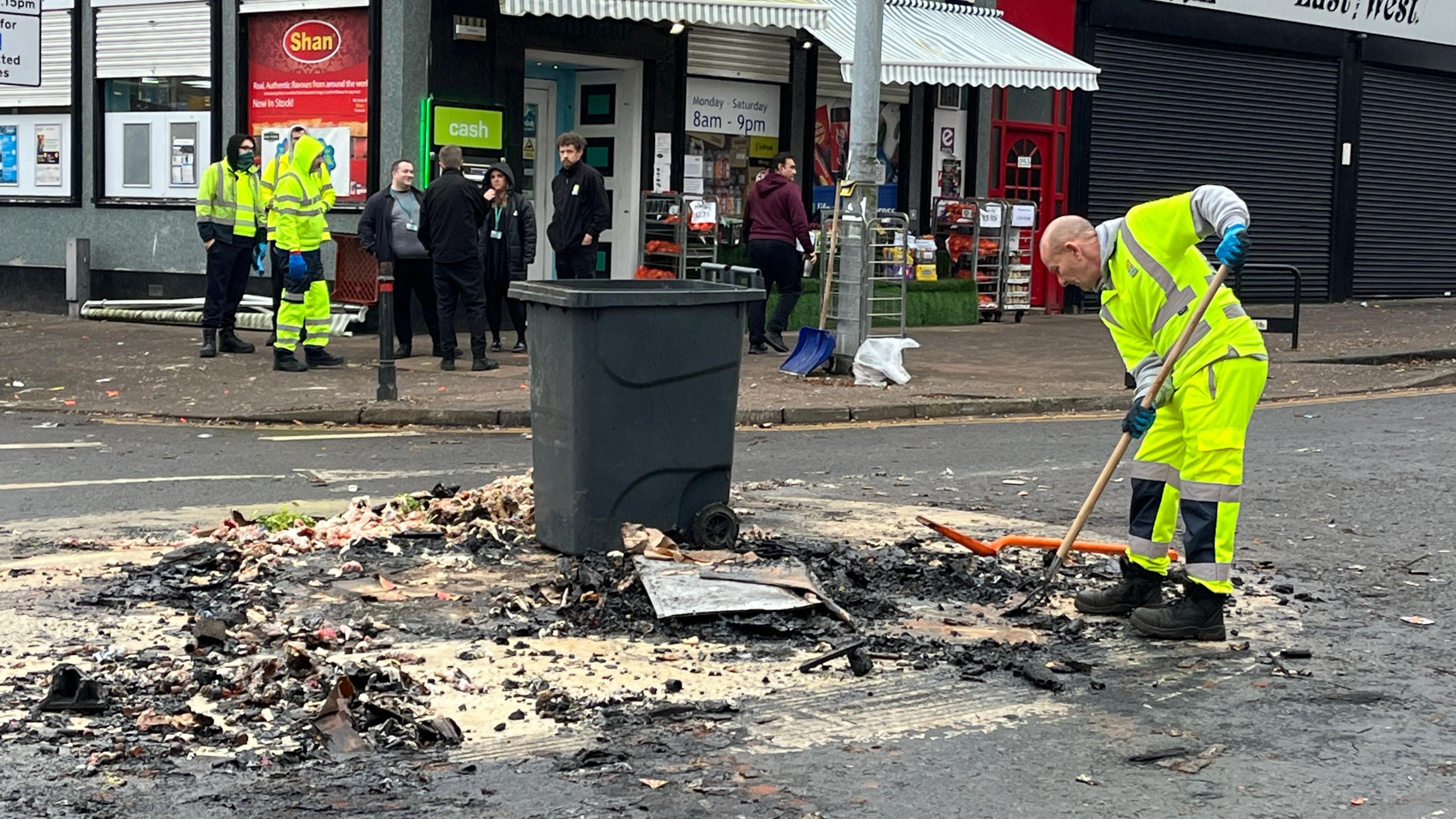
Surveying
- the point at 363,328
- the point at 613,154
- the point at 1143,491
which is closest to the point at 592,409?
the point at 1143,491

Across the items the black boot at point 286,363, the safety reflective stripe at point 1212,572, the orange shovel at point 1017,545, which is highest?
the black boot at point 286,363

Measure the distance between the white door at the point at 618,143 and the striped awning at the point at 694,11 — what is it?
1.14 metres

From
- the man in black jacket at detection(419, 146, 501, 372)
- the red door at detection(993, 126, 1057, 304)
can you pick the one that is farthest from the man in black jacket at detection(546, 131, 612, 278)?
the red door at detection(993, 126, 1057, 304)

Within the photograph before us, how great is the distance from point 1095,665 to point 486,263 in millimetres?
10822

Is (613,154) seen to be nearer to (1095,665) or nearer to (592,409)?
(592,409)

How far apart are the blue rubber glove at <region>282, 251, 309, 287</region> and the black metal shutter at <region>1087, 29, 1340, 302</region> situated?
13.1 m

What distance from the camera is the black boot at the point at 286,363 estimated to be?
14.5m

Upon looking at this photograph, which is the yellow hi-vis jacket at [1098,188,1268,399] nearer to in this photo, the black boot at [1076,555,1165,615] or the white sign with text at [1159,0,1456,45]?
the black boot at [1076,555,1165,615]

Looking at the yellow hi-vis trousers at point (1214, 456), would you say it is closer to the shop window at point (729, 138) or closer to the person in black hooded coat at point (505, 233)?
the person in black hooded coat at point (505, 233)

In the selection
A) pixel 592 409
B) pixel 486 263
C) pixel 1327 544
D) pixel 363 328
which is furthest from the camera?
pixel 363 328

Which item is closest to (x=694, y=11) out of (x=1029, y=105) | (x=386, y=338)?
(x=386, y=338)

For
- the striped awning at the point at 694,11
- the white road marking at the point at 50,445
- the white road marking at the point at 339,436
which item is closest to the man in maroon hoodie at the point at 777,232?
the striped awning at the point at 694,11

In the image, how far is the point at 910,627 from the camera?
244 inches

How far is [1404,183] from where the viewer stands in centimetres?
2911
